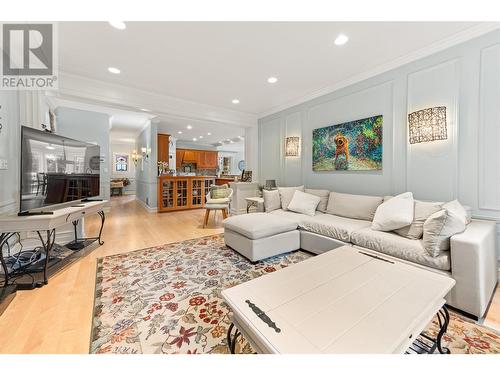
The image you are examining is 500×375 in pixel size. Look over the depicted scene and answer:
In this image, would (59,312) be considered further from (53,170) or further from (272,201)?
(272,201)

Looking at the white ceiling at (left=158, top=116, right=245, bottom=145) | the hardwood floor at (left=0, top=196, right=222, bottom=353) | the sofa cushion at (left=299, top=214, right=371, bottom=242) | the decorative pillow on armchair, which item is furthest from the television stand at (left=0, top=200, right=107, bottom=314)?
the white ceiling at (left=158, top=116, right=245, bottom=145)

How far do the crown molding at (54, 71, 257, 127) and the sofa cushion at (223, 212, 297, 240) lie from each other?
8.78 feet

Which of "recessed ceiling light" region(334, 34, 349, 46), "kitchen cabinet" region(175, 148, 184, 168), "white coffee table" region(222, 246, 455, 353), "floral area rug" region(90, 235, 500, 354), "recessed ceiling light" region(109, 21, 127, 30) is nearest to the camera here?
"white coffee table" region(222, 246, 455, 353)

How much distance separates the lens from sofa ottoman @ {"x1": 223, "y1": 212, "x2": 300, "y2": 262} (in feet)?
8.21

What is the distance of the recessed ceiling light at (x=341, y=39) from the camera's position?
227 cm

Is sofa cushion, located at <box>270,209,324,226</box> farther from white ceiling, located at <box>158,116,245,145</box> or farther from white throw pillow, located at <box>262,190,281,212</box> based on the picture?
white ceiling, located at <box>158,116,245,145</box>

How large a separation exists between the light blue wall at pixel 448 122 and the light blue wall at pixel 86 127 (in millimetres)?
5508

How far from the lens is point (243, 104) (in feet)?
14.9

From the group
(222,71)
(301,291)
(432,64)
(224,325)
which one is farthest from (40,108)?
(432,64)

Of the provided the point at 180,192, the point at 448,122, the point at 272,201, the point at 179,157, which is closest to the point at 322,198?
the point at 272,201

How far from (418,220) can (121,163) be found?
36.9 feet

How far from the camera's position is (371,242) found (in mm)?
2174

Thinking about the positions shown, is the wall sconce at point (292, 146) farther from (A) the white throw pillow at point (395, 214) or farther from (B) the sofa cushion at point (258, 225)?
(A) the white throw pillow at point (395, 214)

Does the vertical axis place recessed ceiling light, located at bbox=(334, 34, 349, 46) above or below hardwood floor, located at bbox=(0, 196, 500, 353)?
above
